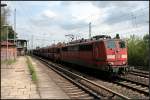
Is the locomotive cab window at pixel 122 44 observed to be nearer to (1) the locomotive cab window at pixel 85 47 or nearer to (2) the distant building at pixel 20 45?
(1) the locomotive cab window at pixel 85 47

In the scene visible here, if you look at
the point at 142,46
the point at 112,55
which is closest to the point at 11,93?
the point at 112,55

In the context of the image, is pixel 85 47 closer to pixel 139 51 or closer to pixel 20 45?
pixel 139 51

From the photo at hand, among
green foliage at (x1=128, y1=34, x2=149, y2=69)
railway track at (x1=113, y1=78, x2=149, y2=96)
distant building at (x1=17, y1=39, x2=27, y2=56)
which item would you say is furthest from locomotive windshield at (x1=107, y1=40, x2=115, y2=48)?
distant building at (x1=17, y1=39, x2=27, y2=56)

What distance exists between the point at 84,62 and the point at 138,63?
11598 mm

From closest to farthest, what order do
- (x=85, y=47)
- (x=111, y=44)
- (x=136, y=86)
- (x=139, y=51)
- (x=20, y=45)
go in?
(x=136, y=86) → (x=111, y=44) → (x=85, y=47) → (x=139, y=51) → (x=20, y=45)

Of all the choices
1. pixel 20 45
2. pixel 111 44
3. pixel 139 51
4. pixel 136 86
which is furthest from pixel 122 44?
pixel 20 45

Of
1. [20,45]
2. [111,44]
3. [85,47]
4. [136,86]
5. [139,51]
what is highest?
[20,45]

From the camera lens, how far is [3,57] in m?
52.4

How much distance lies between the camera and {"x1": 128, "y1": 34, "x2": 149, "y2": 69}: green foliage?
123ft

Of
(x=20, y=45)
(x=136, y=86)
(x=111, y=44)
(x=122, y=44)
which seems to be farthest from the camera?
(x=20, y=45)

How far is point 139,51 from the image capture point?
129ft

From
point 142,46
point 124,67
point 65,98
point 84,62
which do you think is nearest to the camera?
point 65,98

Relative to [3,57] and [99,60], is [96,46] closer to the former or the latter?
[99,60]

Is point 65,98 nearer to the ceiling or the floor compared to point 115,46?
nearer to the floor
